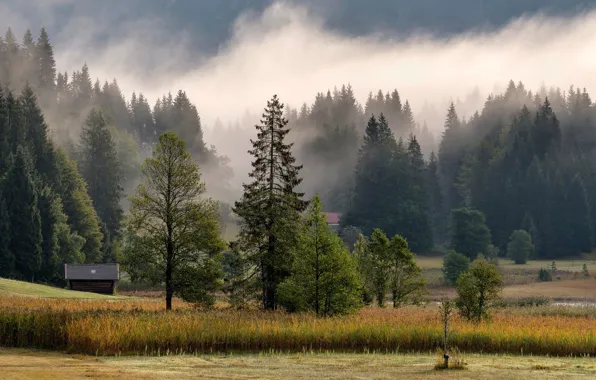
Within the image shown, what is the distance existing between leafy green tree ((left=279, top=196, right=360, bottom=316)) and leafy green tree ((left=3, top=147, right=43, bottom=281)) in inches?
2210

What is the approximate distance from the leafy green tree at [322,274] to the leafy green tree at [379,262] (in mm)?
13610

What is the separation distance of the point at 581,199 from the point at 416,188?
37632 mm

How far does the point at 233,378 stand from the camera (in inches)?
953

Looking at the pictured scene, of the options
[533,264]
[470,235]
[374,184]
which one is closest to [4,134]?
[470,235]

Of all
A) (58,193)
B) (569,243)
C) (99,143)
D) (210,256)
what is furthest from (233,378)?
(569,243)

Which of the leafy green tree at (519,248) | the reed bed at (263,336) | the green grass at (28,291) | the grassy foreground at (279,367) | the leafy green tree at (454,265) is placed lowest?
the grassy foreground at (279,367)

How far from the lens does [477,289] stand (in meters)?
46.5

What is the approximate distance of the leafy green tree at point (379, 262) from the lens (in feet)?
192

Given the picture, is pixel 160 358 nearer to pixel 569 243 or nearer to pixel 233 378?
A: pixel 233 378

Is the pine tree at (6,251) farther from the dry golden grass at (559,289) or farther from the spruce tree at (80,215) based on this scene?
the dry golden grass at (559,289)

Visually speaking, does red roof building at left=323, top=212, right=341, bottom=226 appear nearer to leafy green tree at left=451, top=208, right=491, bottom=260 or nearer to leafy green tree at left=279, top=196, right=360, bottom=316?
leafy green tree at left=451, top=208, right=491, bottom=260

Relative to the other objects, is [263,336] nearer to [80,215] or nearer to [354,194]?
[80,215]

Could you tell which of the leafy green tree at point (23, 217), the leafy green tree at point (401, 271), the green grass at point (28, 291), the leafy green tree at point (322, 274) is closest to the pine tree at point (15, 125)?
the leafy green tree at point (23, 217)

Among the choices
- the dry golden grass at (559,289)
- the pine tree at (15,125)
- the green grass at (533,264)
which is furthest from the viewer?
the green grass at (533,264)
